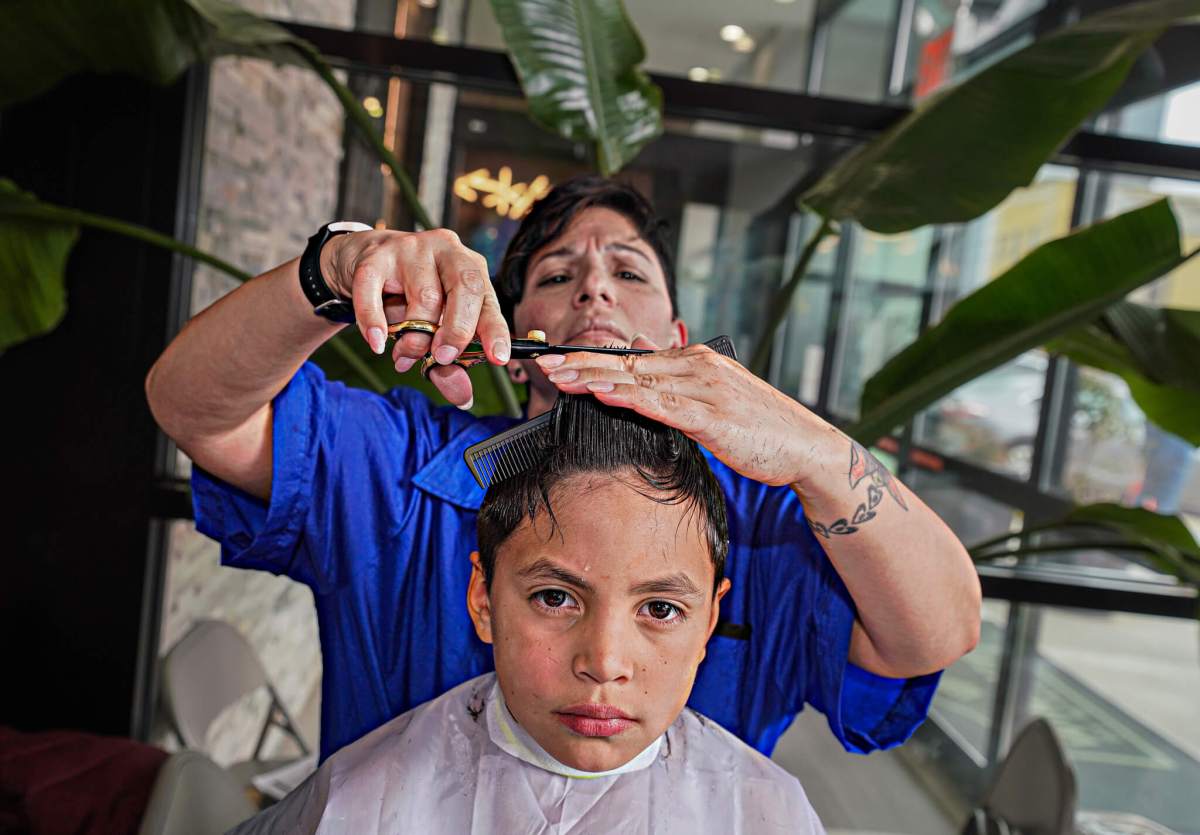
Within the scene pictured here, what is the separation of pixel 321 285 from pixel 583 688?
406 millimetres

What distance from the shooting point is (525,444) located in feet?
2.55

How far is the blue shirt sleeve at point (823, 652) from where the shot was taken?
0.95 meters

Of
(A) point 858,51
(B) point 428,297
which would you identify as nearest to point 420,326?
(B) point 428,297

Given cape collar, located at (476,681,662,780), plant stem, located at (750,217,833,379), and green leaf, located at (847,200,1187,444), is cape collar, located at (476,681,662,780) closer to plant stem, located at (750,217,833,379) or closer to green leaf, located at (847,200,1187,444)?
green leaf, located at (847,200,1187,444)

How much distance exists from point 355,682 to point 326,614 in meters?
0.09

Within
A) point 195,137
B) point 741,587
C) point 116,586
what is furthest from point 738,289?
point 116,586

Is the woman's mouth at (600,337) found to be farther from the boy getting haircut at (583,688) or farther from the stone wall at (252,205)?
Answer: the stone wall at (252,205)

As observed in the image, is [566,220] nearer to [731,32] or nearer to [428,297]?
[428,297]

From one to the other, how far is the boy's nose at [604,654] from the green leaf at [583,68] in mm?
1282

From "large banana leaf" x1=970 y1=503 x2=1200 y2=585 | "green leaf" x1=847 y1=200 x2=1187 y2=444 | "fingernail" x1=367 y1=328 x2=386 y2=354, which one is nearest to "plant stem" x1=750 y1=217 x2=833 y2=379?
"green leaf" x1=847 y1=200 x2=1187 y2=444

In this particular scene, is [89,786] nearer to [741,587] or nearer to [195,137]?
[741,587]

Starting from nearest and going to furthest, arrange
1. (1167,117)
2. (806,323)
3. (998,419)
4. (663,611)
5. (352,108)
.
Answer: (663,611) < (352,108) < (1167,117) < (806,323) < (998,419)

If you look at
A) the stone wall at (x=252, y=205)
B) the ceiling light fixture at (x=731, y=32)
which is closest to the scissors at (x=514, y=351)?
the stone wall at (x=252, y=205)

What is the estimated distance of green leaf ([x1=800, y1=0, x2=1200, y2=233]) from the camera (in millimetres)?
1547
